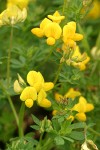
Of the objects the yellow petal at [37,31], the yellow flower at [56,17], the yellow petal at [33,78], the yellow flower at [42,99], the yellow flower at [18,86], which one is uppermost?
the yellow flower at [56,17]

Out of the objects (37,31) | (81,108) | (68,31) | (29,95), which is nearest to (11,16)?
(37,31)

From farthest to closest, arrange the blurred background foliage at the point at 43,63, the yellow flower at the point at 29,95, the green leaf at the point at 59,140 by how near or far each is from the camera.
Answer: the blurred background foliage at the point at 43,63 → the yellow flower at the point at 29,95 → the green leaf at the point at 59,140

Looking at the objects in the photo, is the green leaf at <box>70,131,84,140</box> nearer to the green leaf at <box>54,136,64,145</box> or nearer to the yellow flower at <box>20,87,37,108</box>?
the green leaf at <box>54,136,64,145</box>

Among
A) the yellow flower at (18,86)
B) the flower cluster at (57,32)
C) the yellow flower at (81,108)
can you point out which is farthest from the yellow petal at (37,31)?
the yellow flower at (81,108)

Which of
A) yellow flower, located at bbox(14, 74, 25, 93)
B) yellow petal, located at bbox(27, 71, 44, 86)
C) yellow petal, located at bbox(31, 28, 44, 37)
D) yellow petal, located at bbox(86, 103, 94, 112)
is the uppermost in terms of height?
yellow petal, located at bbox(31, 28, 44, 37)

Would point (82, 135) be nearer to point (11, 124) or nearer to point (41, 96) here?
point (41, 96)

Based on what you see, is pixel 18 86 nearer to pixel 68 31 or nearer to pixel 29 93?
pixel 29 93

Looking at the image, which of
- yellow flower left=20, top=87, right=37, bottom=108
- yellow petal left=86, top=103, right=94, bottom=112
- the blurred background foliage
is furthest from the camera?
yellow petal left=86, top=103, right=94, bottom=112

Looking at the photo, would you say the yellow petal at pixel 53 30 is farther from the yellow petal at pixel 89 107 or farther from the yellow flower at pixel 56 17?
the yellow petal at pixel 89 107

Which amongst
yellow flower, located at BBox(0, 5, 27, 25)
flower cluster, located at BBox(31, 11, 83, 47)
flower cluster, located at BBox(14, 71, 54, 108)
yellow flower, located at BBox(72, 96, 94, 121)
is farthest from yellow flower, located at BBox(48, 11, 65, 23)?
yellow flower, located at BBox(72, 96, 94, 121)
